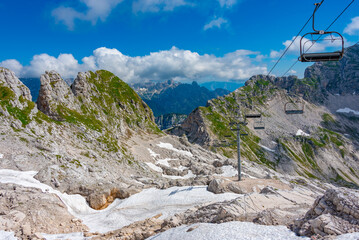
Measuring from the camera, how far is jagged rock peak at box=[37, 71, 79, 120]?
247ft

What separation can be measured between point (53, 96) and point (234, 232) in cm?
7787

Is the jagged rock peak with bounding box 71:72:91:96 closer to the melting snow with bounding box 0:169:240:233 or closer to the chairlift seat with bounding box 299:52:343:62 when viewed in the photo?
the melting snow with bounding box 0:169:240:233

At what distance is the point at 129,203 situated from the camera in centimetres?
4034

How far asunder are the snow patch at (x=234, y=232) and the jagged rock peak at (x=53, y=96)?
64071 millimetres

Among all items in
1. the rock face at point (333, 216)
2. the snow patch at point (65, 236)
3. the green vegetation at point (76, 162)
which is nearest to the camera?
the rock face at point (333, 216)

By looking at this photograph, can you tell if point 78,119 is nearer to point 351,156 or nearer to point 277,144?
point 277,144

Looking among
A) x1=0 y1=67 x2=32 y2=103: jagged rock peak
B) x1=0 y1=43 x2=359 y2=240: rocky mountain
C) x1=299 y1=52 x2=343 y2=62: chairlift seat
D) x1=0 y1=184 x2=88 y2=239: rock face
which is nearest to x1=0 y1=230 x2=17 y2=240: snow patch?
x1=0 y1=43 x2=359 y2=240: rocky mountain

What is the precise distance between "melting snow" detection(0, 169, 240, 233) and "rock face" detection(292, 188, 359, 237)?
16.4m

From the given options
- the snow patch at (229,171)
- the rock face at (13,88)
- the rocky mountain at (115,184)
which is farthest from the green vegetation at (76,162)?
the snow patch at (229,171)

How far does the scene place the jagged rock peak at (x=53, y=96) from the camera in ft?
247

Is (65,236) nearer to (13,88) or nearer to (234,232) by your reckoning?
(234,232)

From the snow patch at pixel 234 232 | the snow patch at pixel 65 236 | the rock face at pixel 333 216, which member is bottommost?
the snow patch at pixel 65 236

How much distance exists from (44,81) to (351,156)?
716 feet

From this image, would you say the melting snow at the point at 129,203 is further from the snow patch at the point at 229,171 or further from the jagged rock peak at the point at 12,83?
→ the snow patch at the point at 229,171
